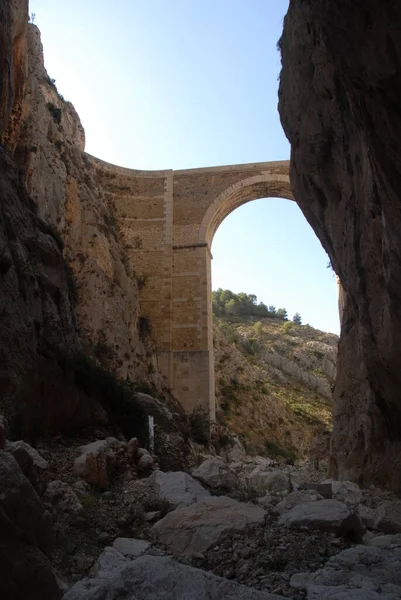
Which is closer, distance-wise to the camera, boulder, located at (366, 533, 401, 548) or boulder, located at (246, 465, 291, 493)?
boulder, located at (366, 533, 401, 548)

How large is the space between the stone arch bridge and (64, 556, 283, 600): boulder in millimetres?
14457

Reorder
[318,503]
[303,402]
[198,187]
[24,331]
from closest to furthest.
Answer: [318,503] < [24,331] < [198,187] < [303,402]

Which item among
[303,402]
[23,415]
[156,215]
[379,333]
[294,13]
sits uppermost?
[156,215]

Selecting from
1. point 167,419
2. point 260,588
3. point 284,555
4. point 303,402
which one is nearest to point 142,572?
point 260,588

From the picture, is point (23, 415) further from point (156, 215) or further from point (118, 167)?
point (118, 167)

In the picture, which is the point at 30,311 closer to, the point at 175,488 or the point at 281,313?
the point at 175,488

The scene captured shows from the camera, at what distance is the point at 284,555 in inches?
110

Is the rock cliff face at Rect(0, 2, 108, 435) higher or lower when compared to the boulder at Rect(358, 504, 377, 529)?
higher

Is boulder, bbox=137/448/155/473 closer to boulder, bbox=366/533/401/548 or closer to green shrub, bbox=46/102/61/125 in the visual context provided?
boulder, bbox=366/533/401/548

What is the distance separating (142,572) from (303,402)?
23797 millimetres

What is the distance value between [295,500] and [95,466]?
172 centimetres

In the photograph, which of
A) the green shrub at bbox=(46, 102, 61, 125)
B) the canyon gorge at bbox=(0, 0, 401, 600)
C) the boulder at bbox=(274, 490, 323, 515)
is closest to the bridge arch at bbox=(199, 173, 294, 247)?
the green shrub at bbox=(46, 102, 61, 125)

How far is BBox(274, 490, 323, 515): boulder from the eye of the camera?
3.93 meters

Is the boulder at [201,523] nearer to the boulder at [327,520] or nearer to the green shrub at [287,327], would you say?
the boulder at [327,520]
